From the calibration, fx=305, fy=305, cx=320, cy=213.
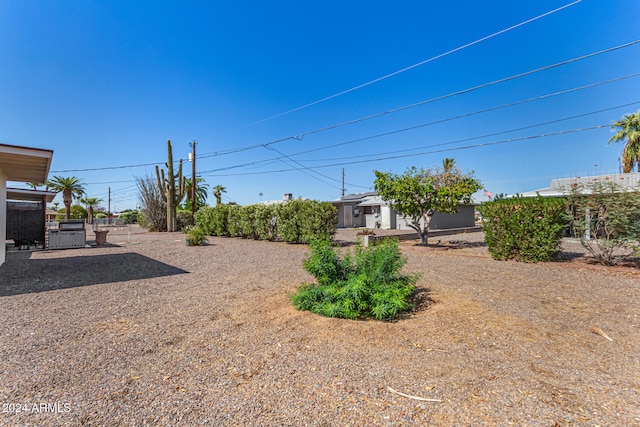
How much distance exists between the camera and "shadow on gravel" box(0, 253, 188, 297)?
260 inches

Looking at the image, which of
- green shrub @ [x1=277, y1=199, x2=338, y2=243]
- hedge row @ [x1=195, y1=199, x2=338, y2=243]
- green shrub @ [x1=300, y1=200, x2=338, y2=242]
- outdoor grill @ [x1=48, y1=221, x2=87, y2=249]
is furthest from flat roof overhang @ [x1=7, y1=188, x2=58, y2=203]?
green shrub @ [x1=300, y1=200, x2=338, y2=242]

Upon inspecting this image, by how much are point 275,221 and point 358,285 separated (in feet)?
39.4

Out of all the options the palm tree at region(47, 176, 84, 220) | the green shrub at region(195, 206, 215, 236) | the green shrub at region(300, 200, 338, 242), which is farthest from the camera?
the palm tree at region(47, 176, 84, 220)

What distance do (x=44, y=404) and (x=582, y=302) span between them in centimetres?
711

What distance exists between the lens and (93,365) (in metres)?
3.02

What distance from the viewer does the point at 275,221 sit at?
52.3 feet

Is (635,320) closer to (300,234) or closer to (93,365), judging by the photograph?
(93,365)

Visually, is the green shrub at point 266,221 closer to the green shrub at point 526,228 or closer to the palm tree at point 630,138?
the green shrub at point 526,228

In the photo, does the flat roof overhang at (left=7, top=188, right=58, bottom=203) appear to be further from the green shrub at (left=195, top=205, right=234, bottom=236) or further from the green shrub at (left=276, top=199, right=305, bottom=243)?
the green shrub at (left=276, top=199, right=305, bottom=243)

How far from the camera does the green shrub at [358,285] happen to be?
4.25m

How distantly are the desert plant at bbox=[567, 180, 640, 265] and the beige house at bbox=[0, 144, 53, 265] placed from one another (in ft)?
45.4

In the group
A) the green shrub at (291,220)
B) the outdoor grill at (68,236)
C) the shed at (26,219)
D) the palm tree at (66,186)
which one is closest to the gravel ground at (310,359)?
the green shrub at (291,220)

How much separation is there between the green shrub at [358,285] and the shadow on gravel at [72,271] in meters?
4.90

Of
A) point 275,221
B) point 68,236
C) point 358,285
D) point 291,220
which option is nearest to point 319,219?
point 291,220
